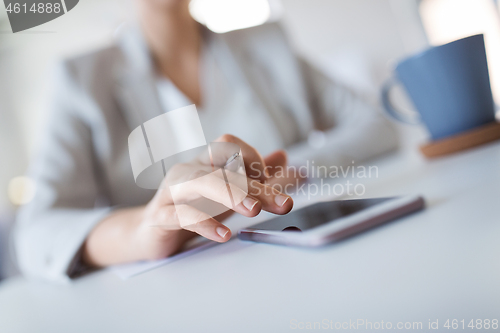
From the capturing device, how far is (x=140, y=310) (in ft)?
0.40

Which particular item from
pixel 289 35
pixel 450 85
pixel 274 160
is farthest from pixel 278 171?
pixel 289 35

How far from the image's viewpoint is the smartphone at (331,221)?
135mm

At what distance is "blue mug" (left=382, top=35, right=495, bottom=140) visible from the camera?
245 mm

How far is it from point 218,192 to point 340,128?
17.9 inches

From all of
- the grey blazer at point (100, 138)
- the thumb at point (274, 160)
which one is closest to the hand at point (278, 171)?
the thumb at point (274, 160)

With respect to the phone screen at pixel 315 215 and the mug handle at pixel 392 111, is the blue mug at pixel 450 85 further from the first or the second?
the phone screen at pixel 315 215

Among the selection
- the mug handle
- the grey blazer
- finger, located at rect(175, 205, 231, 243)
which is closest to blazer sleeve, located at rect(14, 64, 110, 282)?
the grey blazer

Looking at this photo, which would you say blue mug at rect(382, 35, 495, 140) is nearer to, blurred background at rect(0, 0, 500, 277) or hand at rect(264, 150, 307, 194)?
blurred background at rect(0, 0, 500, 277)

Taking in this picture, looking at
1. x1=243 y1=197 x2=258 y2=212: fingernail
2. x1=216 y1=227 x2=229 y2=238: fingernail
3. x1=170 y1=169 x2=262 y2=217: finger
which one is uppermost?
x1=170 y1=169 x2=262 y2=217: finger

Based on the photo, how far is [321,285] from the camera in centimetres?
11

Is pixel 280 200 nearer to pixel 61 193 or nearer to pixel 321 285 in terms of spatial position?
pixel 321 285

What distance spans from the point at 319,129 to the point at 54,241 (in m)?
0.50

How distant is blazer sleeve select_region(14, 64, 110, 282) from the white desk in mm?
42

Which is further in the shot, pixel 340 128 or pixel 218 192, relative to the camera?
pixel 340 128
